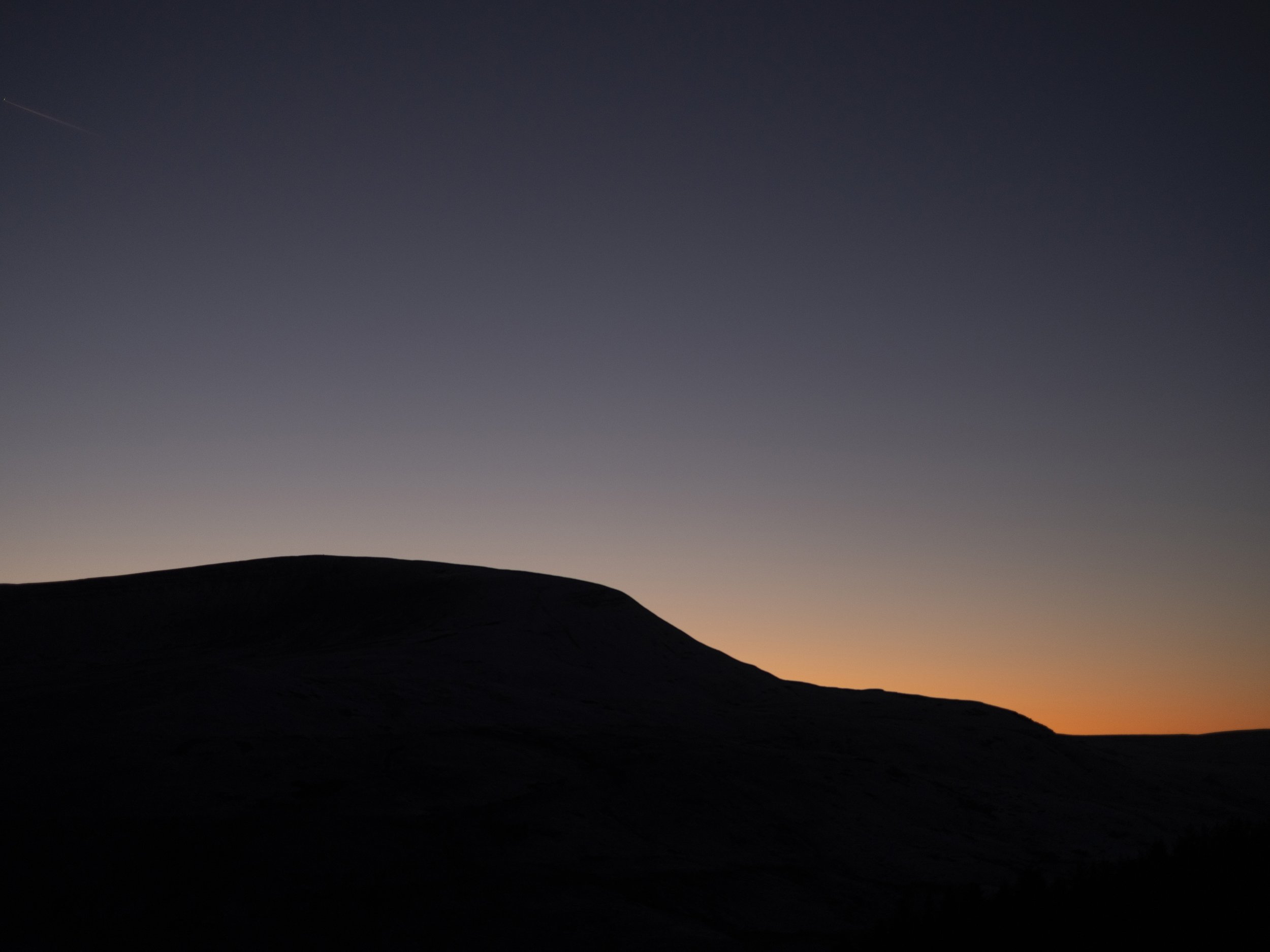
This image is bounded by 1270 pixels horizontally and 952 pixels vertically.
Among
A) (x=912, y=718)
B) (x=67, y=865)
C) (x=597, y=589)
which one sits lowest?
(x=67, y=865)

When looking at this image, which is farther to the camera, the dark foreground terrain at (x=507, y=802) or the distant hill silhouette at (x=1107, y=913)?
the dark foreground terrain at (x=507, y=802)

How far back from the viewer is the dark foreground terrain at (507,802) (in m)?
4.51

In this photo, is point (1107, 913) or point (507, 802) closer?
point (1107, 913)

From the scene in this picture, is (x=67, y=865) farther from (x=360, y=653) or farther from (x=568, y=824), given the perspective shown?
(x=360, y=653)

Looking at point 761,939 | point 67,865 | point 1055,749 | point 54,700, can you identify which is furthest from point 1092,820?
point 54,700

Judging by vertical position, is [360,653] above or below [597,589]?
below

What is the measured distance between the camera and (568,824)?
5.65 metres

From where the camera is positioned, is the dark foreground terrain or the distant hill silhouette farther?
the dark foreground terrain

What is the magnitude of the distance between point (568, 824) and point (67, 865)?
2662mm

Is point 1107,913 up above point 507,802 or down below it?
below

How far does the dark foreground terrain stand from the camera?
4.51 m

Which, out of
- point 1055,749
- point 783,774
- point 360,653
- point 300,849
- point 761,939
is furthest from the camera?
point 1055,749

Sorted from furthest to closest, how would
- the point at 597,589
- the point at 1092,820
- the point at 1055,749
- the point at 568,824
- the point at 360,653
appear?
the point at 597,589 → the point at 1055,749 → the point at 360,653 → the point at 1092,820 → the point at 568,824

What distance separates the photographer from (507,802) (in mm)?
5812
